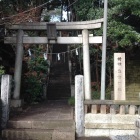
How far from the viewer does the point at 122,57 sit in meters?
11.3

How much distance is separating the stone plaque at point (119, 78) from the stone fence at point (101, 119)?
1.81 ft

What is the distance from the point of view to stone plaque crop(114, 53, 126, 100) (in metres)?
10.8

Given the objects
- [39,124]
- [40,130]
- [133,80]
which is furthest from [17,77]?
[133,80]

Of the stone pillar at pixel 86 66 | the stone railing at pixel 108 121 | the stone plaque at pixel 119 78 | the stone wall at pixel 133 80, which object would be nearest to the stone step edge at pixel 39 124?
the stone railing at pixel 108 121

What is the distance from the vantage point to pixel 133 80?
61.4 ft

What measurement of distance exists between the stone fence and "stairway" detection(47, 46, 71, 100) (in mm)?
8377

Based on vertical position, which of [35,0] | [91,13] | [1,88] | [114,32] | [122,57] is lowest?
[1,88]

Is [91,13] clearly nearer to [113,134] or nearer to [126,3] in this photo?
[126,3]

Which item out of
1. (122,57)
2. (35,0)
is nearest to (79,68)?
(35,0)

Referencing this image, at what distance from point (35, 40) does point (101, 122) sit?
5669mm

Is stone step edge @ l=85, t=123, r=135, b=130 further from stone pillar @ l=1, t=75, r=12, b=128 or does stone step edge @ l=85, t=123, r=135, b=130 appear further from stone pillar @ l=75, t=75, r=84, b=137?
stone pillar @ l=1, t=75, r=12, b=128

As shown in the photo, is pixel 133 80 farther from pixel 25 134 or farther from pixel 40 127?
pixel 25 134

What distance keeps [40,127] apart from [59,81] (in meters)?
11.2

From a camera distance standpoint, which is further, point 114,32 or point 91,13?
point 91,13
